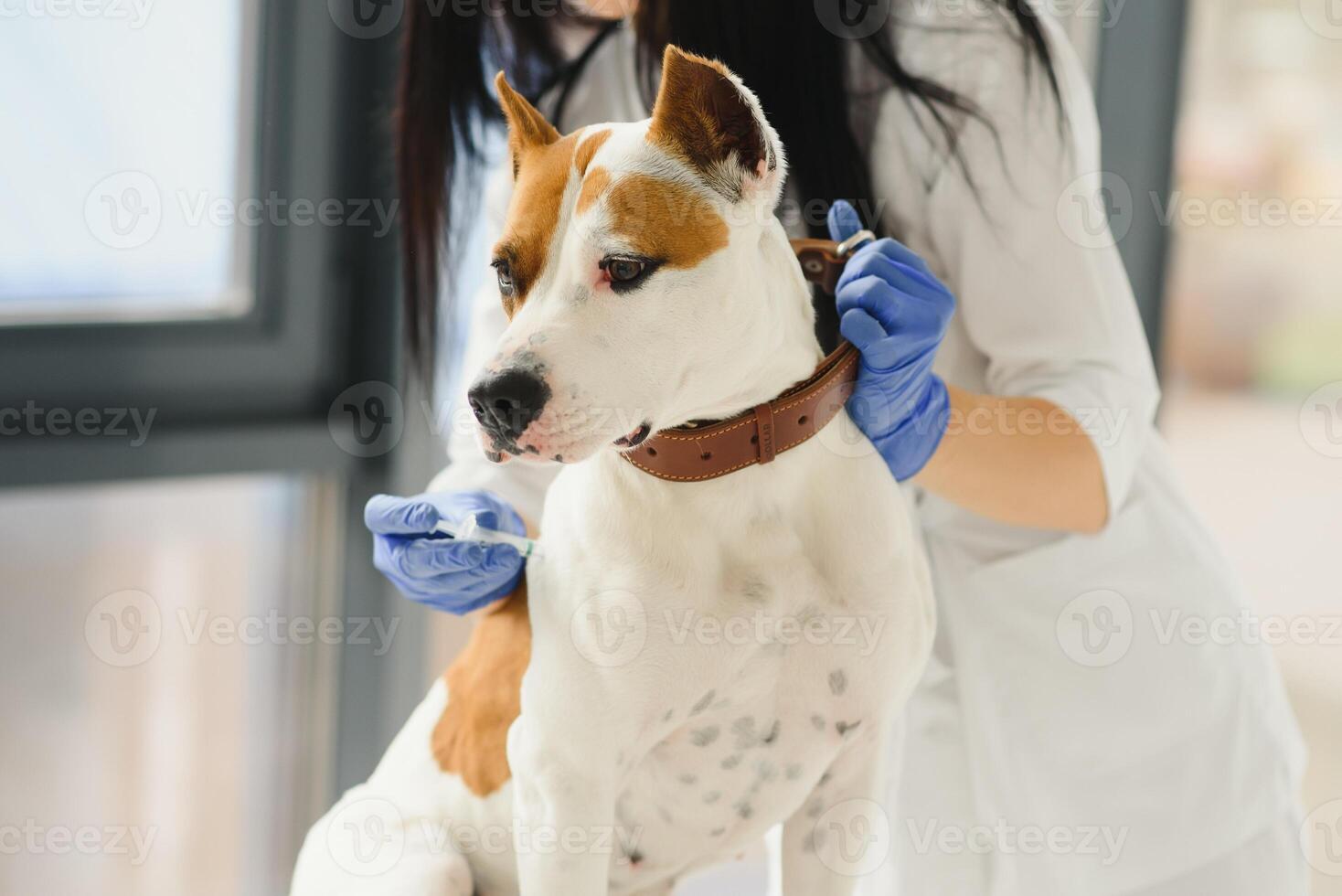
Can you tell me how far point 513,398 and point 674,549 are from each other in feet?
0.53

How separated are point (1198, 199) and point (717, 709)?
1348 mm

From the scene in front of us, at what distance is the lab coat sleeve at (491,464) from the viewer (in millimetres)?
1187

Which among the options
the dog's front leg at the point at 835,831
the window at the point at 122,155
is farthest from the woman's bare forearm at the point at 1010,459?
the window at the point at 122,155

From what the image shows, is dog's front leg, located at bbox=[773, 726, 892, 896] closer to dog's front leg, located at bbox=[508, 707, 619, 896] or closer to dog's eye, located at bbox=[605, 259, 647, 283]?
dog's front leg, located at bbox=[508, 707, 619, 896]

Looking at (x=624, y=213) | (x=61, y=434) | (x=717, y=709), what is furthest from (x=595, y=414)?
(x=61, y=434)

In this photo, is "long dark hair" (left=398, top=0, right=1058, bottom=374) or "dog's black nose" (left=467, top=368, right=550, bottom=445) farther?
"long dark hair" (left=398, top=0, right=1058, bottom=374)

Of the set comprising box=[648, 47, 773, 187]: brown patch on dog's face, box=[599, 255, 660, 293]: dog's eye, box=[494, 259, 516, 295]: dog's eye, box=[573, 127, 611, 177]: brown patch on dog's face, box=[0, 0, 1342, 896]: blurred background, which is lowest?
box=[0, 0, 1342, 896]: blurred background

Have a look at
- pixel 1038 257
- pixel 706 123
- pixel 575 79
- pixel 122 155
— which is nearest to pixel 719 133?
pixel 706 123

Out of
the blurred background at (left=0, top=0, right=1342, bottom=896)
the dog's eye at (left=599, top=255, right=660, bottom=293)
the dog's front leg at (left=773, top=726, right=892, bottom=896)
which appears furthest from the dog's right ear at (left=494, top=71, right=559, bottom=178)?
the blurred background at (left=0, top=0, right=1342, bottom=896)

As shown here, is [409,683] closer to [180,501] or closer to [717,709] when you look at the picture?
[180,501]

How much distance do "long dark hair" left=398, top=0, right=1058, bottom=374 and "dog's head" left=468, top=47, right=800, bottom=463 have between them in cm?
35

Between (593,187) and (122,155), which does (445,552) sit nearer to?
(593,187)

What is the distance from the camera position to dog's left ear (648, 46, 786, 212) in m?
0.75

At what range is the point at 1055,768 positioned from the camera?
1222mm
